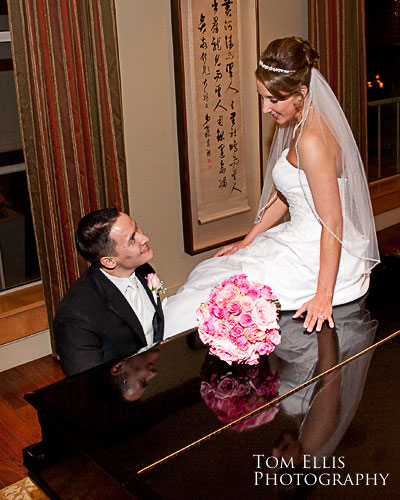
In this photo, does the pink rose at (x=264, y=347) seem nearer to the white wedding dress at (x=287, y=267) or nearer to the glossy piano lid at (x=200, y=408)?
the glossy piano lid at (x=200, y=408)

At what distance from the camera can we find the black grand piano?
1.60 metres

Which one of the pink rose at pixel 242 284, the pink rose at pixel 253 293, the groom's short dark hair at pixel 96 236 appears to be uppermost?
the groom's short dark hair at pixel 96 236

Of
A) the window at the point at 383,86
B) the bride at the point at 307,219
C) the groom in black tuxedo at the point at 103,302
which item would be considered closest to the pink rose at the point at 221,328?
the bride at the point at 307,219

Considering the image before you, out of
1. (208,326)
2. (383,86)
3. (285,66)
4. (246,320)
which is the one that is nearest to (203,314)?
(208,326)

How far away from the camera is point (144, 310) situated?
2.79 metres

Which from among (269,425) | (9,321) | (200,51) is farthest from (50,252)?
(269,425)

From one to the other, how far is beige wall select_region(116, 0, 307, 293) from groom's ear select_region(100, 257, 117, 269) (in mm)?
1659

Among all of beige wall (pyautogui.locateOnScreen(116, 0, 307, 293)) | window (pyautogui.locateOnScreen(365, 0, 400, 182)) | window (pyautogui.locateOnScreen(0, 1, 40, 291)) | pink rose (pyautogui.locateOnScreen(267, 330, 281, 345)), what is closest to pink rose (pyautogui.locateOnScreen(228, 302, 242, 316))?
pink rose (pyautogui.locateOnScreen(267, 330, 281, 345))

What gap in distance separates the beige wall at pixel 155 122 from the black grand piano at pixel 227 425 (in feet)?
7.13

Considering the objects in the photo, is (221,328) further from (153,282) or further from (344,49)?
(344,49)

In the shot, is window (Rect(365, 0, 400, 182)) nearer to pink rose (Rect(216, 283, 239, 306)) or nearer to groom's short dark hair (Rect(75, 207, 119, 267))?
groom's short dark hair (Rect(75, 207, 119, 267))

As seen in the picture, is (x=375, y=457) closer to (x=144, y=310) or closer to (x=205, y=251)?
(x=144, y=310)

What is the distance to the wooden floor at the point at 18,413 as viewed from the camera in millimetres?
3125

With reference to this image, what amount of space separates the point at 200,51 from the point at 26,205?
5.14ft
